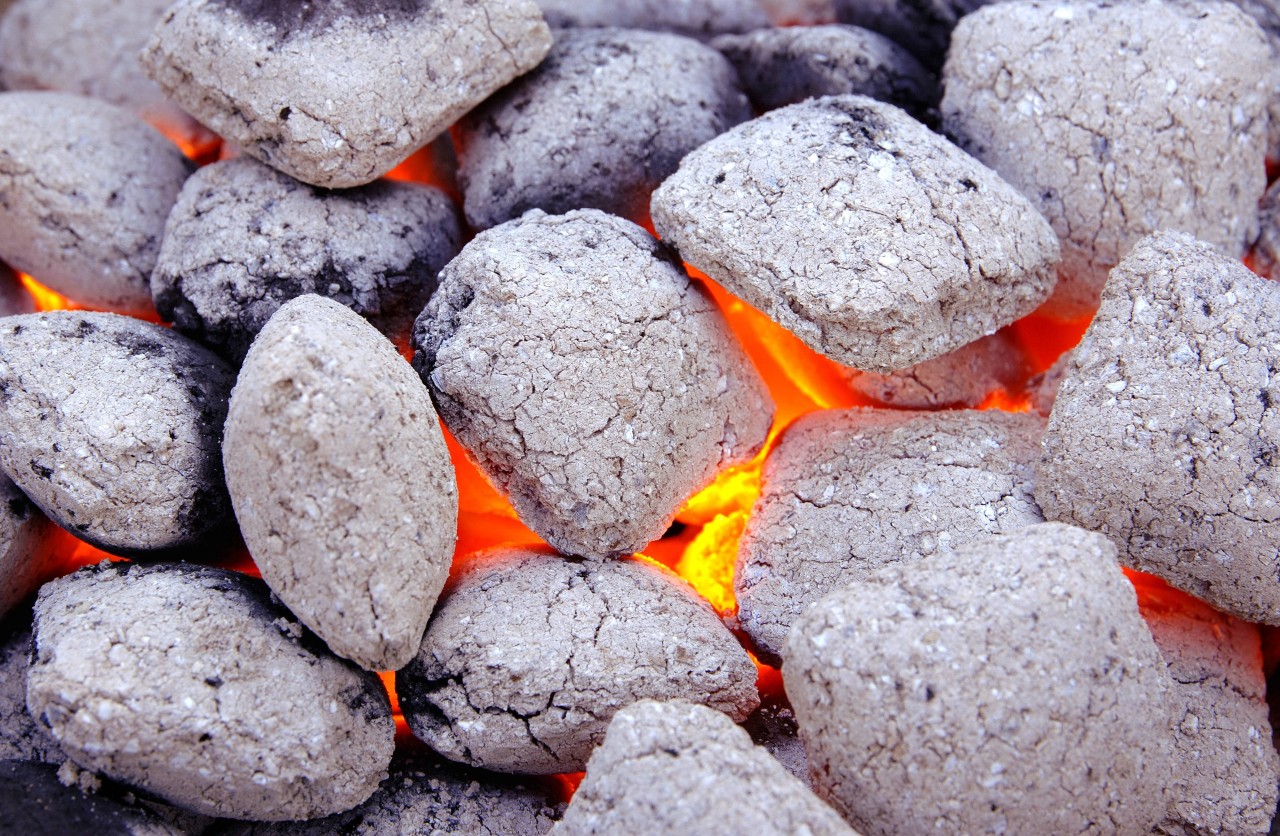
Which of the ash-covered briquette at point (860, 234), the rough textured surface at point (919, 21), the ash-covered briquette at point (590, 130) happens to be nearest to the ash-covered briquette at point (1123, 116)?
the ash-covered briquette at point (860, 234)

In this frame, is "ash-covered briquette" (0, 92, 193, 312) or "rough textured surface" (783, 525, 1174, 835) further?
"ash-covered briquette" (0, 92, 193, 312)

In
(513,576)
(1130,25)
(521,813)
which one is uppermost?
(1130,25)

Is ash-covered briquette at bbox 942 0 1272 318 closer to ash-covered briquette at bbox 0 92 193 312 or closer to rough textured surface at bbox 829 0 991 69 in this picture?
rough textured surface at bbox 829 0 991 69

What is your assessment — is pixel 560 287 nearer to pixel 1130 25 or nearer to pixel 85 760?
pixel 85 760

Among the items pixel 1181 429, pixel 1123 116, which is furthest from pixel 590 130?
pixel 1181 429

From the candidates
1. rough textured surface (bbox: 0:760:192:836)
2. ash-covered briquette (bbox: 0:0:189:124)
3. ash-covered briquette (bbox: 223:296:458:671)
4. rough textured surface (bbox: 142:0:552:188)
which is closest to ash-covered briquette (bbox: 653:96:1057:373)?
rough textured surface (bbox: 142:0:552:188)

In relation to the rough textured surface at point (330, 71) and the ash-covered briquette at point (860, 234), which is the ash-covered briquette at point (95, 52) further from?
the ash-covered briquette at point (860, 234)

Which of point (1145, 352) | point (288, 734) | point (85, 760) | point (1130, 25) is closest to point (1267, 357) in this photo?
point (1145, 352)
